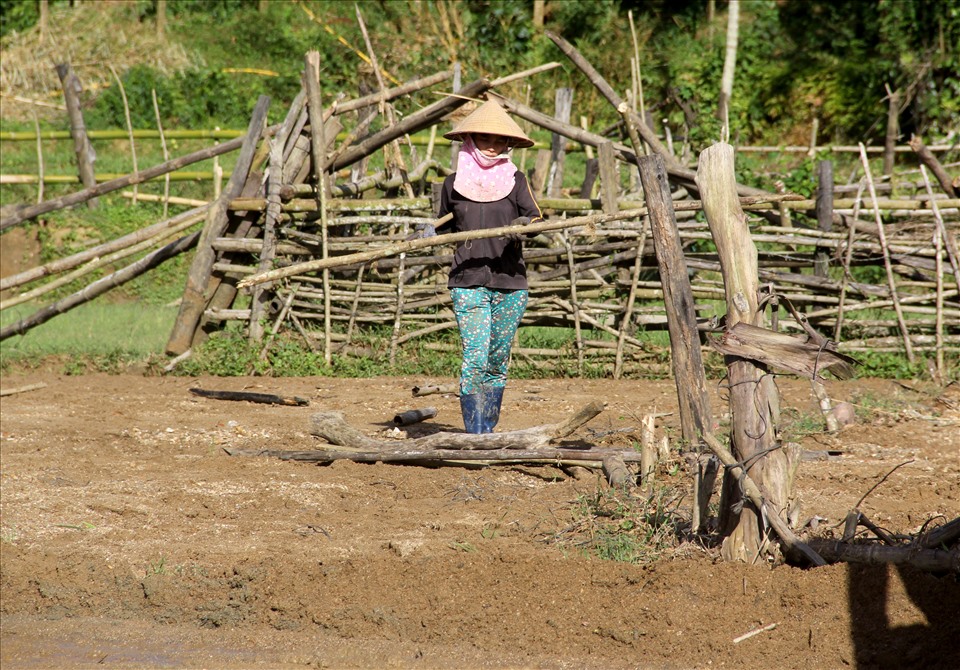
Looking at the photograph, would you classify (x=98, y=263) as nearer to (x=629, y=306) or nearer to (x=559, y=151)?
(x=629, y=306)

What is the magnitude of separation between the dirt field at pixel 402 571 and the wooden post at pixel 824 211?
6.50ft

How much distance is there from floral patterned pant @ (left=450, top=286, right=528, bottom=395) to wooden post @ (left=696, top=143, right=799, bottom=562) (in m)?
2.01

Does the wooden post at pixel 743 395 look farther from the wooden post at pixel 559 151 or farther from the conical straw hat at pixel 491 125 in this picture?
the wooden post at pixel 559 151

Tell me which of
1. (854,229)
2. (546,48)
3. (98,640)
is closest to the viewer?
(98,640)

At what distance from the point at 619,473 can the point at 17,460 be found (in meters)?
3.49

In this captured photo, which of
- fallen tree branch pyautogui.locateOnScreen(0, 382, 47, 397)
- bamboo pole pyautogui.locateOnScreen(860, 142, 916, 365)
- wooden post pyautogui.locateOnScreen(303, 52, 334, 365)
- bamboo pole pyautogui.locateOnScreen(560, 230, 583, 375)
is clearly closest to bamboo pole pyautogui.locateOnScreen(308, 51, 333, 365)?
Result: wooden post pyautogui.locateOnScreen(303, 52, 334, 365)

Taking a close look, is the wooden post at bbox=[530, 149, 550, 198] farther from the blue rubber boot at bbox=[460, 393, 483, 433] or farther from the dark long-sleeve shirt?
the blue rubber boot at bbox=[460, 393, 483, 433]

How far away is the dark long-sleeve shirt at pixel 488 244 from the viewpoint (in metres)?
5.84

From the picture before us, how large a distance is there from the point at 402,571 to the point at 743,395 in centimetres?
Answer: 157

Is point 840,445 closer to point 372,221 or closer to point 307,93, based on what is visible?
point 372,221

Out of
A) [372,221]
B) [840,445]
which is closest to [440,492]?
[840,445]

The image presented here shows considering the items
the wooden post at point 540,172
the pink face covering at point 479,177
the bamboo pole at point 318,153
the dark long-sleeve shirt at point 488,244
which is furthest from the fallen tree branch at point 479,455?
the wooden post at point 540,172

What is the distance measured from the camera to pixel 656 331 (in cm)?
883

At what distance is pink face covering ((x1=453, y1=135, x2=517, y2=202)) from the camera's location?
5871 mm
